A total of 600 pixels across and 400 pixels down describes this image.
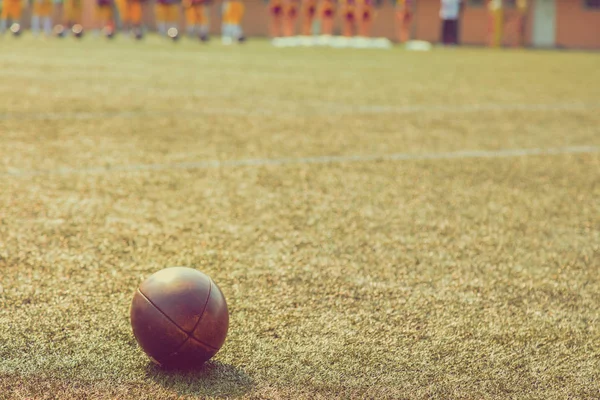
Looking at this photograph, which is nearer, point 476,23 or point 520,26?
point 520,26

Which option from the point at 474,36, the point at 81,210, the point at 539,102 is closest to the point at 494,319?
the point at 81,210

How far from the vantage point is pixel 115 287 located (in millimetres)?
3496

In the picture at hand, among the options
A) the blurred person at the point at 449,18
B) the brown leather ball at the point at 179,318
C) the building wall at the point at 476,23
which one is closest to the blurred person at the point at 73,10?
the building wall at the point at 476,23

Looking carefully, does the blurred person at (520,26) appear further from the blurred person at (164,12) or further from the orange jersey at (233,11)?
the blurred person at (164,12)

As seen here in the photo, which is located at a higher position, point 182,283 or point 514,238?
point 182,283

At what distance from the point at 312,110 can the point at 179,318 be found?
22.8 feet

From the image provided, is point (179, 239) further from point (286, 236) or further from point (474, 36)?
point (474, 36)

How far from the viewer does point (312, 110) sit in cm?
934

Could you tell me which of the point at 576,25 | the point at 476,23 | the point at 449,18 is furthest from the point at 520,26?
the point at 449,18

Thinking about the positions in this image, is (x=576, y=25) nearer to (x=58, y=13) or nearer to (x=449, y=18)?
(x=449, y=18)

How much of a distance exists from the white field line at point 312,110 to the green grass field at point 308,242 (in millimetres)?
57

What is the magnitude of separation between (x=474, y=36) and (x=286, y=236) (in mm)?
33423

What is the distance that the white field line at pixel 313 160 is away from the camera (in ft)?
18.9

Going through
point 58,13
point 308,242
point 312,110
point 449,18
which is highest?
point 58,13
